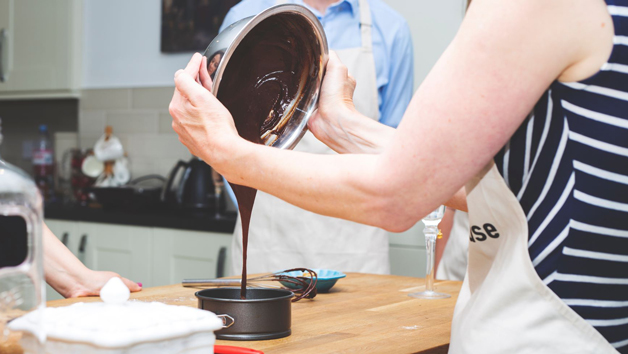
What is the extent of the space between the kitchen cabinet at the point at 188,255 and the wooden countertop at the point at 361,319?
110 centimetres

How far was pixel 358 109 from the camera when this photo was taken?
2.15 m

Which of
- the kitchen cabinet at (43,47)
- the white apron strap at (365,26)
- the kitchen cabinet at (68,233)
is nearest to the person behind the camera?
the white apron strap at (365,26)

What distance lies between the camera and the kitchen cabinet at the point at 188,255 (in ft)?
8.29

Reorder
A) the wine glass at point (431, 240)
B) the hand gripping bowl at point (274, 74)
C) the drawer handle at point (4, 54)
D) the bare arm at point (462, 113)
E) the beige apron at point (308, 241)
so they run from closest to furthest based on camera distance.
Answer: the bare arm at point (462, 113) < the hand gripping bowl at point (274, 74) < the wine glass at point (431, 240) < the beige apron at point (308, 241) < the drawer handle at point (4, 54)

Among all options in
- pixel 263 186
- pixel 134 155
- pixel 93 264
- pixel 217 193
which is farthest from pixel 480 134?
pixel 134 155

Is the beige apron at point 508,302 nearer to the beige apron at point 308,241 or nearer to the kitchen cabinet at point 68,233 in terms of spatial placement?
the beige apron at point 308,241

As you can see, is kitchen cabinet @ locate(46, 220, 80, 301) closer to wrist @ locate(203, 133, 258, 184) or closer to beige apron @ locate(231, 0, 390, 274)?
beige apron @ locate(231, 0, 390, 274)

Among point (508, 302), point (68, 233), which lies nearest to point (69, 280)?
point (508, 302)

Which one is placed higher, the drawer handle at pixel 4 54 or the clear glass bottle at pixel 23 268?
the drawer handle at pixel 4 54

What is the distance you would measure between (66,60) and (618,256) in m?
3.12

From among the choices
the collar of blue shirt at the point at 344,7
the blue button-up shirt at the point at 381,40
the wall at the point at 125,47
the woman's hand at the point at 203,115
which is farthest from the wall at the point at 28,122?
the woman's hand at the point at 203,115

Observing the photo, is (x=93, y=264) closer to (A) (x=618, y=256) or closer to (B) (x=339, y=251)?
(B) (x=339, y=251)

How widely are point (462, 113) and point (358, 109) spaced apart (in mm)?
1456

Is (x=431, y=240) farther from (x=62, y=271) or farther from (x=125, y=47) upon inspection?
(x=125, y=47)
